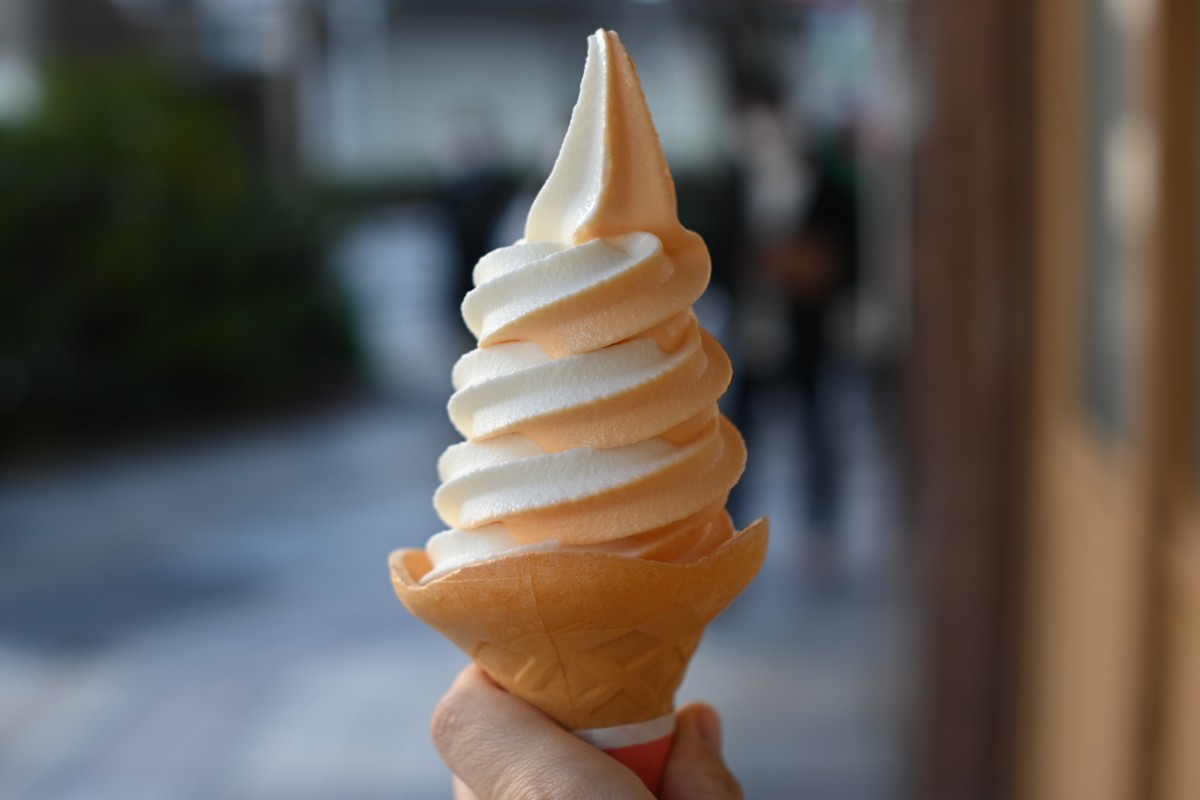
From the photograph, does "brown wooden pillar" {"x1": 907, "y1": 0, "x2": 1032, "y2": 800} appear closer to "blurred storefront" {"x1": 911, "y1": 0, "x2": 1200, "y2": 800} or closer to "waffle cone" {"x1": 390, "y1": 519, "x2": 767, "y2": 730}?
"blurred storefront" {"x1": 911, "y1": 0, "x2": 1200, "y2": 800}

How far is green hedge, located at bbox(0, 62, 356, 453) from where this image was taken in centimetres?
927

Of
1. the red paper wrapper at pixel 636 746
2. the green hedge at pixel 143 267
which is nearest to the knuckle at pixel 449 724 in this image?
the red paper wrapper at pixel 636 746

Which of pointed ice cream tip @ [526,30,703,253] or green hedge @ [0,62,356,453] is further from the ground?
pointed ice cream tip @ [526,30,703,253]

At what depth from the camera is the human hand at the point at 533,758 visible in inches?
44.9

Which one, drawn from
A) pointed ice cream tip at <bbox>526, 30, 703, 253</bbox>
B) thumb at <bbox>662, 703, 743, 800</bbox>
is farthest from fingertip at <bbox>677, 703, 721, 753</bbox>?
pointed ice cream tip at <bbox>526, 30, 703, 253</bbox>

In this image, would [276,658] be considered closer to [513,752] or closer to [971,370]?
[971,370]

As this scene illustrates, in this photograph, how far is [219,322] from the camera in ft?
33.9

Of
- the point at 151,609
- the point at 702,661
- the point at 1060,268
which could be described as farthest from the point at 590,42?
the point at 151,609

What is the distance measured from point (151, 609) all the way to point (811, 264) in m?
3.35

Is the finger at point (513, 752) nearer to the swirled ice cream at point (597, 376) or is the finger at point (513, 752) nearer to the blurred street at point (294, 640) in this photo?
the swirled ice cream at point (597, 376)

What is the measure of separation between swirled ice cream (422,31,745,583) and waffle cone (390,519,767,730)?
5 cm

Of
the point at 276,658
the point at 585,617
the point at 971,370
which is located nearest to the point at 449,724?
the point at 585,617

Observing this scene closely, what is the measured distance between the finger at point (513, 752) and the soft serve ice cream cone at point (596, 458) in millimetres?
41

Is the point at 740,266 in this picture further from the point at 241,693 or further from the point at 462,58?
the point at 462,58
